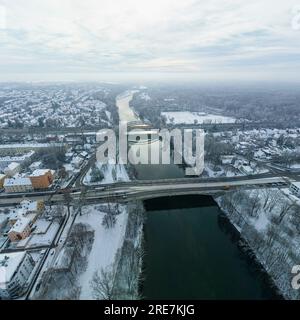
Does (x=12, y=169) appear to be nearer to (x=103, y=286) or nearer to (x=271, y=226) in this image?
(x=103, y=286)

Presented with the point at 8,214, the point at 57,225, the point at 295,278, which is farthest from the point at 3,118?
the point at 295,278

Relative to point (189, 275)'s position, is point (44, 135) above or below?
above

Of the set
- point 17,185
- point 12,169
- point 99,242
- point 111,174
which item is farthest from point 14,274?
point 12,169

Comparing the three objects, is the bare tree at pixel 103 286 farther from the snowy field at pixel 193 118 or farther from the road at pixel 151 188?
the snowy field at pixel 193 118

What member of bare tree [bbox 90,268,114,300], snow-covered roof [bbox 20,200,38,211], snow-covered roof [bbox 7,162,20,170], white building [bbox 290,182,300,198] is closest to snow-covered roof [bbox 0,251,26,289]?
bare tree [bbox 90,268,114,300]

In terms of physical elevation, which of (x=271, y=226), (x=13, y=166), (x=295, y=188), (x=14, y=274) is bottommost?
(x=271, y=226)

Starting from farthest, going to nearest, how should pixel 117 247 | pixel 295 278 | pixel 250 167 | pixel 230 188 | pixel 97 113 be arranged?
pixel 97 113, pixel 250 167, pixel 230 188, pixel 117 247, pixel 295 278

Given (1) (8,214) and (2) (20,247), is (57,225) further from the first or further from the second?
(1) (8,214)

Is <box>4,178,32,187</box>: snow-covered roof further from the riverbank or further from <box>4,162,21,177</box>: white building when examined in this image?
the riverbank
